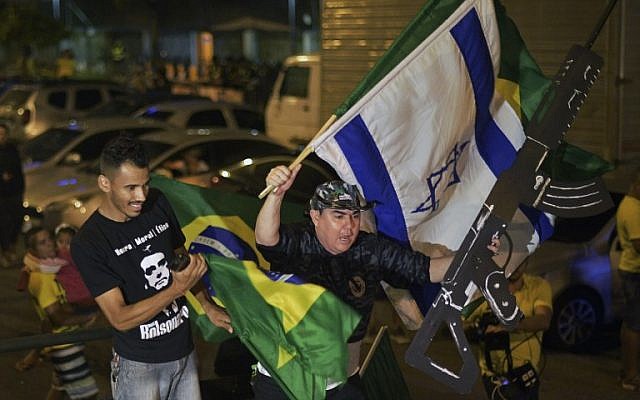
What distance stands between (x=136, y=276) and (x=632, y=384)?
490 centimetres

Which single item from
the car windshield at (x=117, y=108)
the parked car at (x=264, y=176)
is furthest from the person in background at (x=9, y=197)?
the car windshield at (x=117, y=108)

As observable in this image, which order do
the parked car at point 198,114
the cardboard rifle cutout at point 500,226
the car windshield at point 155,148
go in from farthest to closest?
the parked car at point 198,114, the car windshield at point 155,148, the cardboard rifle cutout at point 500,226

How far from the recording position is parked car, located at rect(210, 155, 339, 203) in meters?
12.2

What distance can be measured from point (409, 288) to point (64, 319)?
2.89 meters

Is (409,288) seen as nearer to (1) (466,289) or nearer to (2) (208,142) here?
(1) (466,289)

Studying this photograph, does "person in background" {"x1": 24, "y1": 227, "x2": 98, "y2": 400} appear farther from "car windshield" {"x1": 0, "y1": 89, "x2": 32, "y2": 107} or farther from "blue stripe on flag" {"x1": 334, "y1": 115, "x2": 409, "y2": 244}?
"car windshield" {"x1": 0, "y1": 89, "x2": 32, "y2": 107}

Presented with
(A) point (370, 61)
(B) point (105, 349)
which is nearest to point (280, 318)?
(B) point (105, 349)

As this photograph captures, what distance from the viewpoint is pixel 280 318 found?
5.11 meters

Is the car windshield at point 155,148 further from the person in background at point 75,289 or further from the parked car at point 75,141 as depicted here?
the person in background at point 75,289

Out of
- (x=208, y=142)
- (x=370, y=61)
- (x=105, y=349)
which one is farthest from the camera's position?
(x=370, y=61)

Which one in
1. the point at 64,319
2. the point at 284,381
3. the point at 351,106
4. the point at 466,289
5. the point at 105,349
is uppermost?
the point at 351,106

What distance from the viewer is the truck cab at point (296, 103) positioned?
19.3m

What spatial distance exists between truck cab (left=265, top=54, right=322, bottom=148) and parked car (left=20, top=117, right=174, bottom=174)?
10.0ft

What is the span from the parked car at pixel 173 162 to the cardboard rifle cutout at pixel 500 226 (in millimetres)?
8376
